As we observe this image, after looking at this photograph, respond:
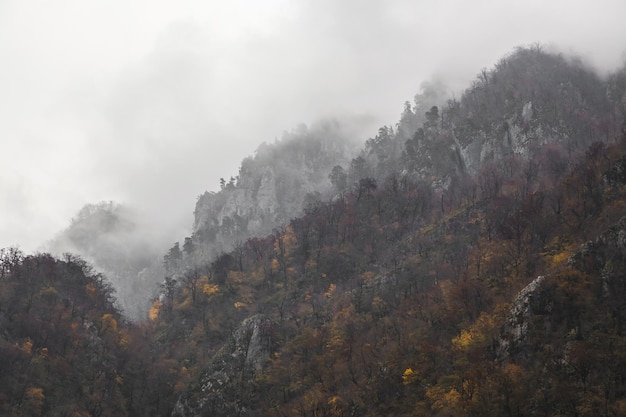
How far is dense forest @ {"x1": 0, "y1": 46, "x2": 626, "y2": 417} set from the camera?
6531 cm

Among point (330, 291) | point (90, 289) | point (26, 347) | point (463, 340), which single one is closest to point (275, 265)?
point (330, 291)

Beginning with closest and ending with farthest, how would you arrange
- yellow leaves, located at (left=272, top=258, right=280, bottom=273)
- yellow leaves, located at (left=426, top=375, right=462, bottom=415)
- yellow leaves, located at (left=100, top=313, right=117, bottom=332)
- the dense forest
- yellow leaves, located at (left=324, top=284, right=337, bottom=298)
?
1. yellow leaves, located at (left=426, top=375, right=462, bottom=415)
2. the dense forest
3. yellow leaves, located at (left=100, top=313, right=117, bottom=332)
4. yellow leaves, located at (left=324, top=284, right=337, bottom=298)
5. yellow leaves, located at (left=272, top=258, right=280, bottom=273)

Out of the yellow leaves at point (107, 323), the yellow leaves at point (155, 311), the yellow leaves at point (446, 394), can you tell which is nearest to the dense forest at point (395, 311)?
the yellow leaves at point (446, 394)

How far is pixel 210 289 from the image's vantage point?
130750 mm

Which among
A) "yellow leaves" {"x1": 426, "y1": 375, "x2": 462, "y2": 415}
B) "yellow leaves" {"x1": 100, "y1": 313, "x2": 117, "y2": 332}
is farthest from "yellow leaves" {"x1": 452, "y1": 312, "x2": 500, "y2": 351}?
"yellow leaves" {"x1": 100, "y1": 313, "x2": 117, "y2": 332}

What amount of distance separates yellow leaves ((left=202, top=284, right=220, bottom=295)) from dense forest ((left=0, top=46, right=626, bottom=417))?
60 centimetres

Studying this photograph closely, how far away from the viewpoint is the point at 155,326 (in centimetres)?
13112

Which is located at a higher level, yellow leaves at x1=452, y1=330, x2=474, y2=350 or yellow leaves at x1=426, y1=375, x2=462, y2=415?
yellow leaves at x1=452, y1=330, x2=474, y2=350

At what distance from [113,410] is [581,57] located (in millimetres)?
203570

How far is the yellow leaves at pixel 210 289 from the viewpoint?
130m

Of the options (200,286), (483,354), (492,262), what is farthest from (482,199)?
(200,286)

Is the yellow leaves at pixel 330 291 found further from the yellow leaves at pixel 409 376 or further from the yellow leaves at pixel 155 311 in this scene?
the yellow leaves at pixel 155 311

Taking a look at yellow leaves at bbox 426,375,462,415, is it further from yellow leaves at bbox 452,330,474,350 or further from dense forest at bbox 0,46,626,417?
yellow leaves at bbox 452,330,474,350

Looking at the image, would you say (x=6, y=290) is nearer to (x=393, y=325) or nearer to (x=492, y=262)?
(x=393, y=325)
